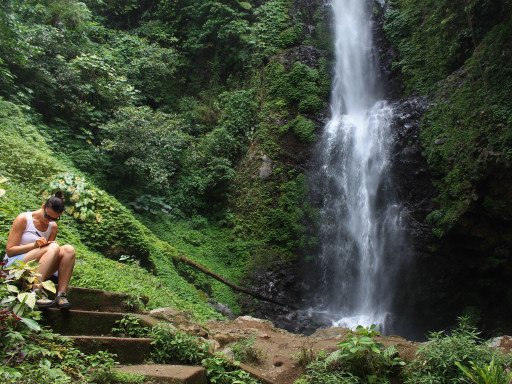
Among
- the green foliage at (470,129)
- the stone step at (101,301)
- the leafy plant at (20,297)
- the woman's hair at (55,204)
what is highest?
the green foliage at (470,129)

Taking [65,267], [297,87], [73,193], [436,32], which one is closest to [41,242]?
[65,267]

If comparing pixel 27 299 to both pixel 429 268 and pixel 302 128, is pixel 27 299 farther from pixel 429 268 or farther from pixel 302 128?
pixel 302 128

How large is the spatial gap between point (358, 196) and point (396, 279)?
2.71 meters

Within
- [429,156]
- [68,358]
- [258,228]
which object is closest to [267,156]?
[258,228]

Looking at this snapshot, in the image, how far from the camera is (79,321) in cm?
305

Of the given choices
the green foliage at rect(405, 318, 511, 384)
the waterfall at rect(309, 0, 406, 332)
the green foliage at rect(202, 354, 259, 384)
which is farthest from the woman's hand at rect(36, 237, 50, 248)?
the waterfall at rect(309, 0, 406, 332)

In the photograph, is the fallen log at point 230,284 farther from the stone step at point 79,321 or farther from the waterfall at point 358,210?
the stone step at point 79,321

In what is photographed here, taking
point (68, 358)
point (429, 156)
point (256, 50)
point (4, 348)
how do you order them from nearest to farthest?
point (4, 348), point (68, 358), point (429, 156), point (256, 50)

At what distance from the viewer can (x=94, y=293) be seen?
3.62 metres

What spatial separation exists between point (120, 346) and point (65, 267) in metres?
0.87

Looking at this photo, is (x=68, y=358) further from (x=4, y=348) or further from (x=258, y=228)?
(x=258, y=228)

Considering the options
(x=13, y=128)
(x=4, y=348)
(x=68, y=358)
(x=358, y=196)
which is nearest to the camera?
(x=4, y=348)

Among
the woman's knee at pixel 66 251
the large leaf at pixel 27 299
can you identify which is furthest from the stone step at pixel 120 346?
the woman's knee at pixel 66 251

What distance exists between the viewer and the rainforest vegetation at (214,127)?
7.23 metres
